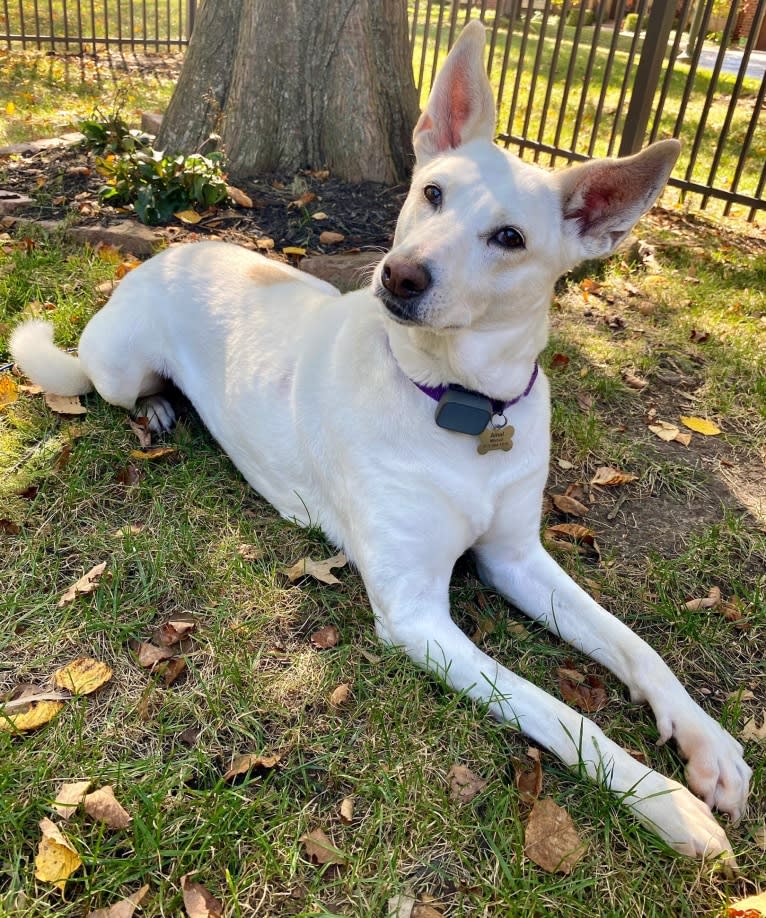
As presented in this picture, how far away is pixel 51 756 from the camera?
80.3 inches

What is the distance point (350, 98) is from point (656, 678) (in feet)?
14.2

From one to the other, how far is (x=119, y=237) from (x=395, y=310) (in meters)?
3.24

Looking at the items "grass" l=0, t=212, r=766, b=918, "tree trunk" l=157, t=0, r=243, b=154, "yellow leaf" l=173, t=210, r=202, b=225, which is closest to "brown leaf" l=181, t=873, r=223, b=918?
"grass" l=0, t=212, r=766, b=918

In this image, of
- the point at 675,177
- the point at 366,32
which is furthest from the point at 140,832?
the point at 675,177

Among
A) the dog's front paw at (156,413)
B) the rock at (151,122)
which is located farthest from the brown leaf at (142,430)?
the rock at (151,122)

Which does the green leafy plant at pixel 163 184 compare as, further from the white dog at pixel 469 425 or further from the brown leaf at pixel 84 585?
the brown leaf at pixel 84 585

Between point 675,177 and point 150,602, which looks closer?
point 150,602

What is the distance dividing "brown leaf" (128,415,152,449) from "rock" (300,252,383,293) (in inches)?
62.5

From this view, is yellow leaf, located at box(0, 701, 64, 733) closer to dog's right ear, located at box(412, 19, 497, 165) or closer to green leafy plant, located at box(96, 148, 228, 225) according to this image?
dog's right ear, located at box(412, 19, 497, 165)

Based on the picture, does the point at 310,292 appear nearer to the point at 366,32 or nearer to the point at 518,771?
the point at 518,771

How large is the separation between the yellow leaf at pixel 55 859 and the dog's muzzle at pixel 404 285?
1.59 meters

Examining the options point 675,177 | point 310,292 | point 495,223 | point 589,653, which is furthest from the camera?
point 675,177

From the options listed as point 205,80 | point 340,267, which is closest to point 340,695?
point 340,267

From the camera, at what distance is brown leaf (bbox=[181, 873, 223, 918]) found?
5.77ft
